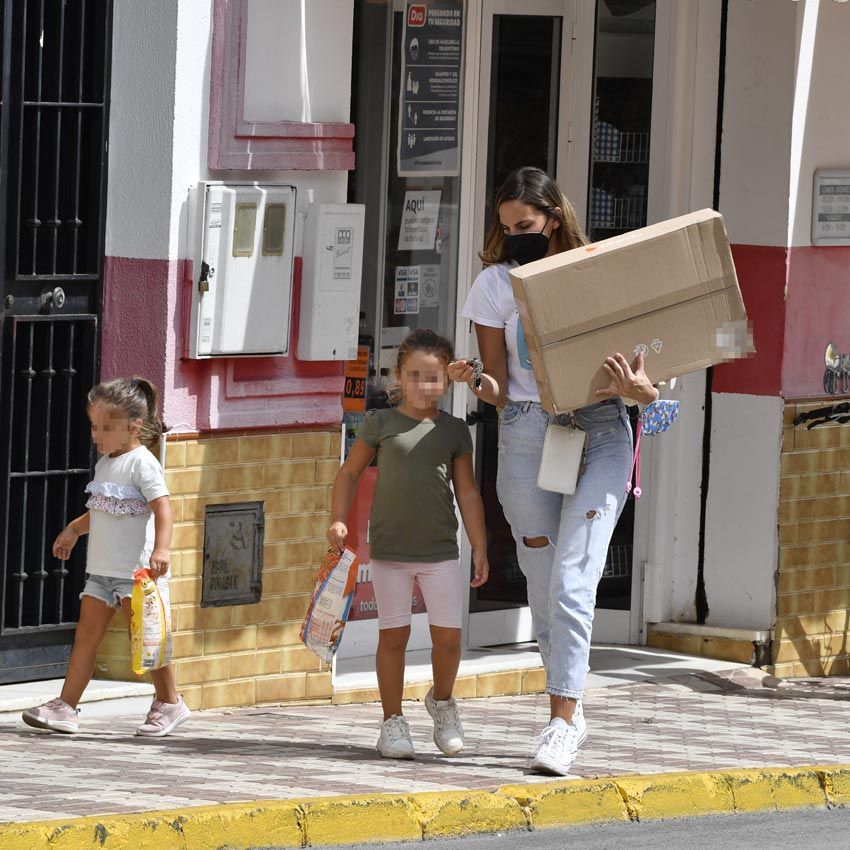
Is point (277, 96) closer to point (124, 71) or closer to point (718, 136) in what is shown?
point (124, 71)

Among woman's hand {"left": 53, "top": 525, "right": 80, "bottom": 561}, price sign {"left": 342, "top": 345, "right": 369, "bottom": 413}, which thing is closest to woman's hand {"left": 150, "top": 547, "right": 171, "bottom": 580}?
woman's hand {"left": 53, "top": 525, "right": 80, "bottom": 561}

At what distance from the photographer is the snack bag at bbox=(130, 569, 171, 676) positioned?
23.4ft

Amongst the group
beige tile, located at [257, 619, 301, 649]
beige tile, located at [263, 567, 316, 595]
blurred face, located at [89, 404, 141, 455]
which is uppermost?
blurred face, located at [89, 404, 141, 455]

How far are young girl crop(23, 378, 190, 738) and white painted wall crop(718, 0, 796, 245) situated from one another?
3.56m

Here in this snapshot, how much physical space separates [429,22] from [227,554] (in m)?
2.59

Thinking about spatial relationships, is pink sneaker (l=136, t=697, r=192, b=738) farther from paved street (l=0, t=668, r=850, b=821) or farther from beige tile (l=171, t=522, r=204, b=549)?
beige tile (l=171, t=522, r=204, b=549)

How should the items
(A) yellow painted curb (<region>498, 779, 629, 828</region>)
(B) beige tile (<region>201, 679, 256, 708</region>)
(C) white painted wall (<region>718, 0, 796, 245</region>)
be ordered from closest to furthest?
(A) yellow painted curb (<region>498, 779, 629, 828</region>) < (B) beige tile (<region>201, 679, 256, 708</region>) < (C) white painted wall (<region>718, 0, 796, 245</region>)

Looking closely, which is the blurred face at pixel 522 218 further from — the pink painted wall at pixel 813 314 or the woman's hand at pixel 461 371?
the pink painted wall at pixel 813 314

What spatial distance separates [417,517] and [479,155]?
110 inches

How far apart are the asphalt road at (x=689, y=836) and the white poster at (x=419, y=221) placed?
3.29 metres

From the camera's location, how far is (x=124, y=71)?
7.88m

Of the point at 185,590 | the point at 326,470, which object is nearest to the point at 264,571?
the point at 185,590

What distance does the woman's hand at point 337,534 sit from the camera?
22.9 ft

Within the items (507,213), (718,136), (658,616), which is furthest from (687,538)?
(507,213)
